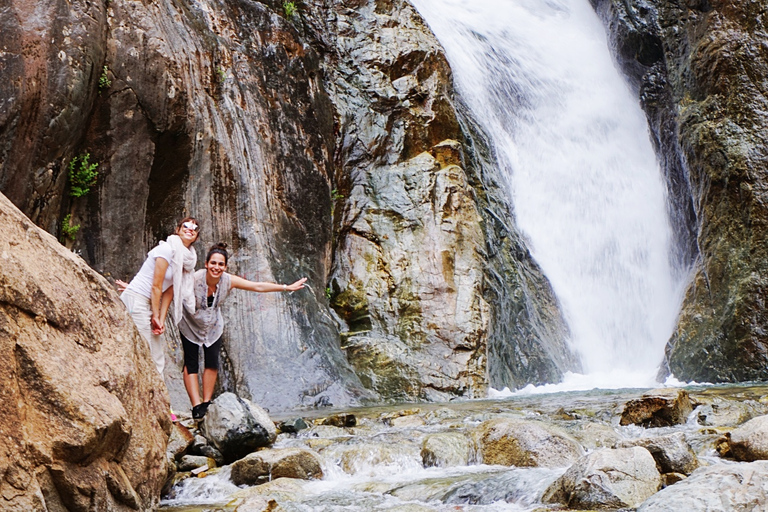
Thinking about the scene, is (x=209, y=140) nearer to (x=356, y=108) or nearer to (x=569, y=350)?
(x=356, y=108)

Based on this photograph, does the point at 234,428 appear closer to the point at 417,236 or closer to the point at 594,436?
the point at 594,436

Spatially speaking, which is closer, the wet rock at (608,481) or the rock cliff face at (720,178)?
the wet rock at (608,481)

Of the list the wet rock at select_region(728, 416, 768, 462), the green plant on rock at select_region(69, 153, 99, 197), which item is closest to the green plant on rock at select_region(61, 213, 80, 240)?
the green plant on rock at select_region(69, 153, 99, 197)

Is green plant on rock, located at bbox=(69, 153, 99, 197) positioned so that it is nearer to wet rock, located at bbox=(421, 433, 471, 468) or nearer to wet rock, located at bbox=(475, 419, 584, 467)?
wet rock, located at bbox=(421, 433, 471, 468)

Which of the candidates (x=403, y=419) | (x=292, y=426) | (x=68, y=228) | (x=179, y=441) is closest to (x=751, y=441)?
(x=403, y=419)

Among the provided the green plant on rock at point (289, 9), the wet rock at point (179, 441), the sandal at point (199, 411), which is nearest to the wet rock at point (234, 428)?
the wet rock at point (179, 441)

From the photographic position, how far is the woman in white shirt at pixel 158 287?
637cm

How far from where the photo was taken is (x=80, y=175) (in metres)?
9.56

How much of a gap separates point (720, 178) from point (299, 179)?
816 cm

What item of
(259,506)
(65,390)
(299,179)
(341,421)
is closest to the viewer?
(65,390)

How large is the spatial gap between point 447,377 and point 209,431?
20.1 ft

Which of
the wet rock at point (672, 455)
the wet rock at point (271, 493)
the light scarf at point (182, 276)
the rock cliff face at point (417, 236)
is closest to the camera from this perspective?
the wet rock at point (271, 493)

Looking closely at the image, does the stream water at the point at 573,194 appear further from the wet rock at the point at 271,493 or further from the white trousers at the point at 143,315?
the wet rock at the point at 271,493

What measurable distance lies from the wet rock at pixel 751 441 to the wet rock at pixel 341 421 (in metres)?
3.87
